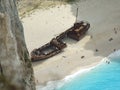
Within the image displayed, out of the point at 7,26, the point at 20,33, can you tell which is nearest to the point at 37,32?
the point at 20,33

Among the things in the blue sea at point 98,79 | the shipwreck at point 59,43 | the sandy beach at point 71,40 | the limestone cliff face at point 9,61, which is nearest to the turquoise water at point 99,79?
the blue sea at point 98,79

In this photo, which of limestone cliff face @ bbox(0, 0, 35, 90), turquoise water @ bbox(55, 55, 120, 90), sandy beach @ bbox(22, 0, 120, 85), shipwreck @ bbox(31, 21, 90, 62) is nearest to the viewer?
limestone cliff face @ bbox(0, 0, 35, 90)

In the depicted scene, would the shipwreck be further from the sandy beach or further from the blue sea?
the blue sea

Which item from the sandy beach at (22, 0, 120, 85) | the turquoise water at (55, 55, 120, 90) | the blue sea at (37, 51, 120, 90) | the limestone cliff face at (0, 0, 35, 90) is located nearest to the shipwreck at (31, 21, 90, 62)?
the sandy beach at (22, 0, 120, 85)

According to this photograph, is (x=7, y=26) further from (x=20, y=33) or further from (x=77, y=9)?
(x=77, y=9)

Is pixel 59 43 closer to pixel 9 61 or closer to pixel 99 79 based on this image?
pixel 99 79

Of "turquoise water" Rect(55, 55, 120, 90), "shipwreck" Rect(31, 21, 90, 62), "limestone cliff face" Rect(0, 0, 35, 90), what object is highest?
"limestone cliff face" Rect(0, 0, 35, 90)

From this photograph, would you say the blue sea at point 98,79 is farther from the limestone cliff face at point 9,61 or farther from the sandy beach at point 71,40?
the limestone cliff face at point 9,61
